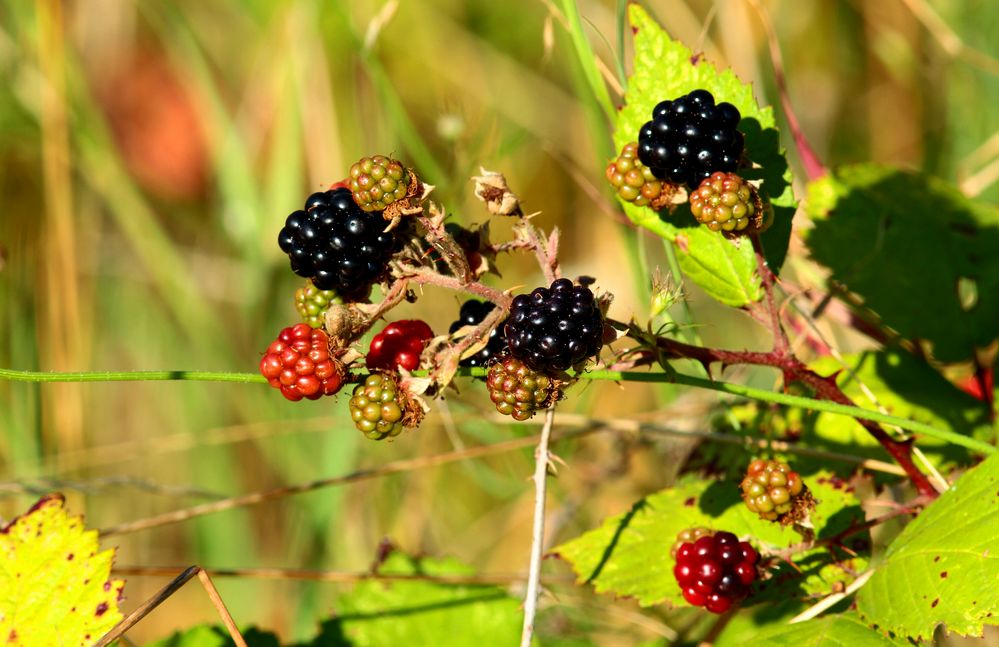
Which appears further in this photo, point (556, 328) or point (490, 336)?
point (490, 336)

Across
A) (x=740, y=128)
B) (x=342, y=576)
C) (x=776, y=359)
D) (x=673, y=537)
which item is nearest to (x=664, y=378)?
(x=776, y=359)

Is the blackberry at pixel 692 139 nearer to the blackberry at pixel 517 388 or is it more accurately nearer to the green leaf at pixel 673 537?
the blackberry at pixel 517 388

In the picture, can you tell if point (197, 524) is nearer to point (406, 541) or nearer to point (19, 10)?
point (406, 541)

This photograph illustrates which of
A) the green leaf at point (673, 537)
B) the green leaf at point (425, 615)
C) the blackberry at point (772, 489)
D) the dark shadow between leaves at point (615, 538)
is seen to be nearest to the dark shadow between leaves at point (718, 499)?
the green leaf at point (673, 537)

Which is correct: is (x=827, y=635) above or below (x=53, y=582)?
below

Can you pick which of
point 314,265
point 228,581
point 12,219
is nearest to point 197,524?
point 228,581

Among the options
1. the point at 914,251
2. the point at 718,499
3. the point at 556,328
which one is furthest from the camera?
the point at 914,251

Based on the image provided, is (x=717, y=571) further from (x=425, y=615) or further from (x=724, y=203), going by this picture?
(x=425, y=615)

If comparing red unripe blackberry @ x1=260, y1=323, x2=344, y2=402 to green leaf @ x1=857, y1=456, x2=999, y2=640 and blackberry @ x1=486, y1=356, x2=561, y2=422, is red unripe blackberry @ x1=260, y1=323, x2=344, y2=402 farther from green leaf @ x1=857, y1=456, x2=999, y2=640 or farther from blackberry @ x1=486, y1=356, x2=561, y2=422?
green leaf @ x1=857, y1=456, x2=999, y2=640
